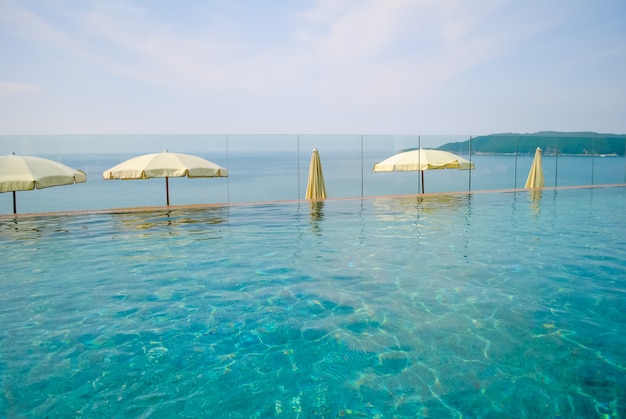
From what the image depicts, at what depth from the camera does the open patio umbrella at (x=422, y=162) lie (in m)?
14.4

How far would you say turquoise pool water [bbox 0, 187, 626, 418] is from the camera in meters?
3.14

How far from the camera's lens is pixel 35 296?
17.4ft

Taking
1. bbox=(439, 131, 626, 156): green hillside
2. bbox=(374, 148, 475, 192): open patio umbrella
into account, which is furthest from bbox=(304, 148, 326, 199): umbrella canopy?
bbox=(439, 131, 626, 156): green hillside

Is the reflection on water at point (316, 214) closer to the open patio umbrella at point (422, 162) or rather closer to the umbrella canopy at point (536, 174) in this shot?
the open patio umbrella at point (422, 162)

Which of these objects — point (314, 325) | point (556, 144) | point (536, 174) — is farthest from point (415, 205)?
point (556, 144)

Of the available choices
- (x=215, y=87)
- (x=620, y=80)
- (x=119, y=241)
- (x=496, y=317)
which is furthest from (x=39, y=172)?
(x=620, y=80)

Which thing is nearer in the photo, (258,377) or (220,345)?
(258,377)

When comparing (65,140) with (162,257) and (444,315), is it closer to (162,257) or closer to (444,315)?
(162,257)

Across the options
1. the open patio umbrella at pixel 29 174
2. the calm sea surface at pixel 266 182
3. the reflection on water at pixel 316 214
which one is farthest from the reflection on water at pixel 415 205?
the open patio umbrella at pixel 29 174

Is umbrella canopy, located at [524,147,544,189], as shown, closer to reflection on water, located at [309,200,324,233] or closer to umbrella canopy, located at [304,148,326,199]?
umbrella canopy, located at [304,148,326,199]

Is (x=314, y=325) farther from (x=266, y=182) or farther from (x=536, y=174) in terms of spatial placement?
(x=266, y=182)

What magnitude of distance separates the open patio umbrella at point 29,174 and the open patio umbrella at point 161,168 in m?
1.13

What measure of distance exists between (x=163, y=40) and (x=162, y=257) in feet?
49.2

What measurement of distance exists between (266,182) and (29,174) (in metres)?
52.4
